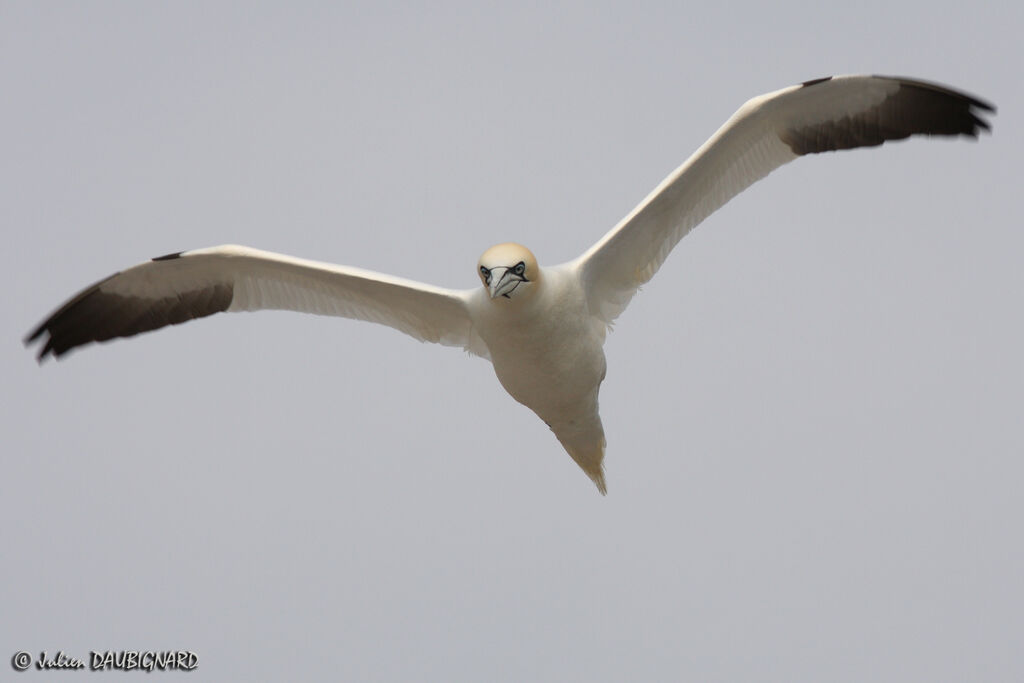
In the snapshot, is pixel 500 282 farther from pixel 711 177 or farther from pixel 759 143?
pixel 759 143

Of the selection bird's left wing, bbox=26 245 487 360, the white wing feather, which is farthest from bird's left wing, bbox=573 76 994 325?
bird's left wing, bbox=26 245 487 360

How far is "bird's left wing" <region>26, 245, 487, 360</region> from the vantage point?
45.3 ft

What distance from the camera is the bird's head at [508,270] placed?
12.0 meters

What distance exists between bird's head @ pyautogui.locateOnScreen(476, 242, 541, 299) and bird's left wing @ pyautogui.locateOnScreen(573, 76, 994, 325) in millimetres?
1102

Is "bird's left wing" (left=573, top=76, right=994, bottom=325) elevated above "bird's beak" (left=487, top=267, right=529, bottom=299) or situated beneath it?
elevated above

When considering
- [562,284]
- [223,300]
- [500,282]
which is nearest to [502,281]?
[500,282]

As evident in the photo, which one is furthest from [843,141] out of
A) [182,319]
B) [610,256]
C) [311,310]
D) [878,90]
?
[182,319]

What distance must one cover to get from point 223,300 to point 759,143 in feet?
16.8

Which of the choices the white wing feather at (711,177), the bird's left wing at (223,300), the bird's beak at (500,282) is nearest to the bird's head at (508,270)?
the bird's beak at (500,282)

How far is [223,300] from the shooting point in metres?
14.3

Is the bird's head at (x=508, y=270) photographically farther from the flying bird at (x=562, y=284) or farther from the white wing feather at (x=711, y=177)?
the white wing feather at (x=711, y=177)

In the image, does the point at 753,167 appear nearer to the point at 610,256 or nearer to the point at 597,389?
the point at 610,256

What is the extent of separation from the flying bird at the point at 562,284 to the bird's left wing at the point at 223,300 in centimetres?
1

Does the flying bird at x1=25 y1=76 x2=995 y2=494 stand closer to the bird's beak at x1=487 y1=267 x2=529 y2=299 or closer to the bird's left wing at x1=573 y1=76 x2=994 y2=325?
the bird's left wing at x1=573 y1=76 x2=994 y2=325
